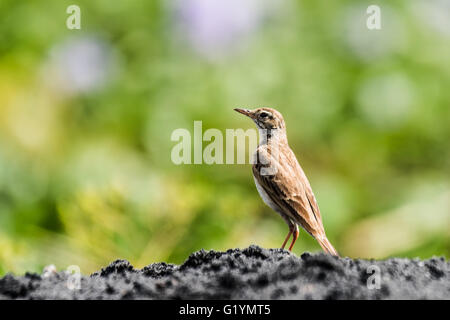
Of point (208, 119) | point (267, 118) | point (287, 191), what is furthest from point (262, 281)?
point (208, 119)

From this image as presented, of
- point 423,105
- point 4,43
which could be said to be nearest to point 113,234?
point 4,43

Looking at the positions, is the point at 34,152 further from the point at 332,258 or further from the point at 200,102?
the point at 332,258

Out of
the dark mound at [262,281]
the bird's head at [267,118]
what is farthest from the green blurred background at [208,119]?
the dark mound at [262,281]

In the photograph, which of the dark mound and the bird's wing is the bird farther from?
the dark mound

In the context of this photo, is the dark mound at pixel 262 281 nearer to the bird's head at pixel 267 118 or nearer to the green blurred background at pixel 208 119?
the bird's head at pixel 267 118

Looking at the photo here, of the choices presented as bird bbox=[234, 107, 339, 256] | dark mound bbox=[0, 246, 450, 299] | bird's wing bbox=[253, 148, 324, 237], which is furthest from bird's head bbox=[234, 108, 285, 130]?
dark mound bbox=[0, 246, 450, 299]

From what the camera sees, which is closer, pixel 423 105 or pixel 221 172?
pixel 221 172
